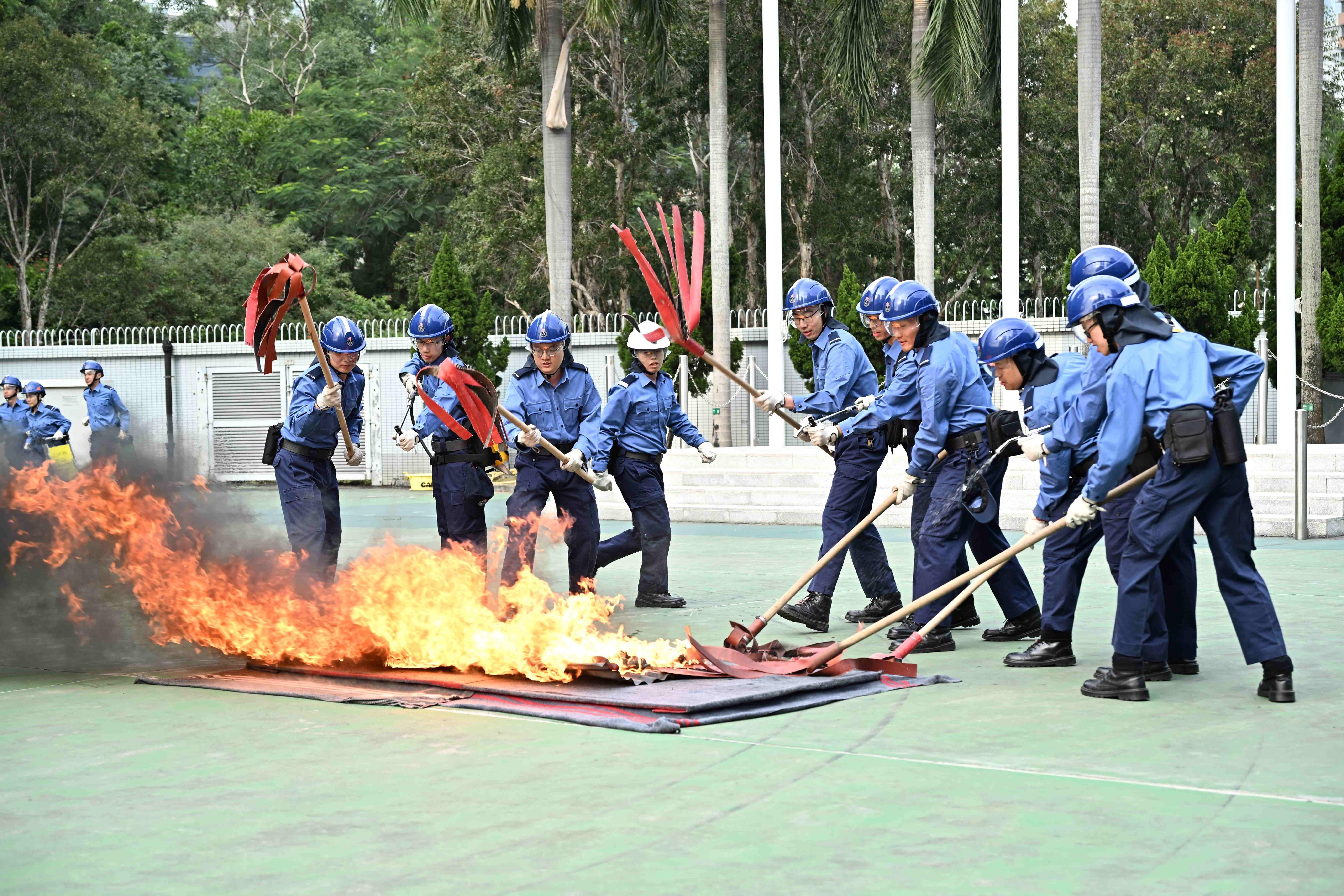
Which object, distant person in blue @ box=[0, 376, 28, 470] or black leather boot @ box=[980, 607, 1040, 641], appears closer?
black leather boot @ box=[980, 607, 1040, 641]

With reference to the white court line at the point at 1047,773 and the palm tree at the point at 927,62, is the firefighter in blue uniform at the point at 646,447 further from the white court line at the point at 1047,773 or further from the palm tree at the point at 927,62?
the palm tree at the point at 927,62

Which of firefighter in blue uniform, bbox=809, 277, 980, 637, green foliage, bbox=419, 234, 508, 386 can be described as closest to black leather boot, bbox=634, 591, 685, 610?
firefighter in blue uniform, bbox=809, 277, 980, 637

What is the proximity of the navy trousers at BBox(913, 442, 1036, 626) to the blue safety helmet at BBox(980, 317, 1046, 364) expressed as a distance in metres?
0.73

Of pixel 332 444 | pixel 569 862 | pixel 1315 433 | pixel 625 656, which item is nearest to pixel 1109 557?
pixel 625 656

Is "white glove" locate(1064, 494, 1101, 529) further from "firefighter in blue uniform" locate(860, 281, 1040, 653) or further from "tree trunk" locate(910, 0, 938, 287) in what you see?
"tree trunk" locate(910, 0, 938, 287)

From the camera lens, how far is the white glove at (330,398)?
8.27m

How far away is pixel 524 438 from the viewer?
8.59 m

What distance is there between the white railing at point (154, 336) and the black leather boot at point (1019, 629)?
18.4 m

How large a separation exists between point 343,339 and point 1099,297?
15.8 ft

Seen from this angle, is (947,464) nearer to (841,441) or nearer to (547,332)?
(841,441)

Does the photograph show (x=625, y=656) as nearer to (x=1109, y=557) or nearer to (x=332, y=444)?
(x=1109, y=557)

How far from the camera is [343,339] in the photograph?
887 centimetres

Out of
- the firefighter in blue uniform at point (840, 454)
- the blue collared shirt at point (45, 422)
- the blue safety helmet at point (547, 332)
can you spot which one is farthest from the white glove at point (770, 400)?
the blue collared shirt at point (45, 422)

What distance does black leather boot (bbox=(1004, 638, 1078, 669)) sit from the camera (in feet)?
22.9
